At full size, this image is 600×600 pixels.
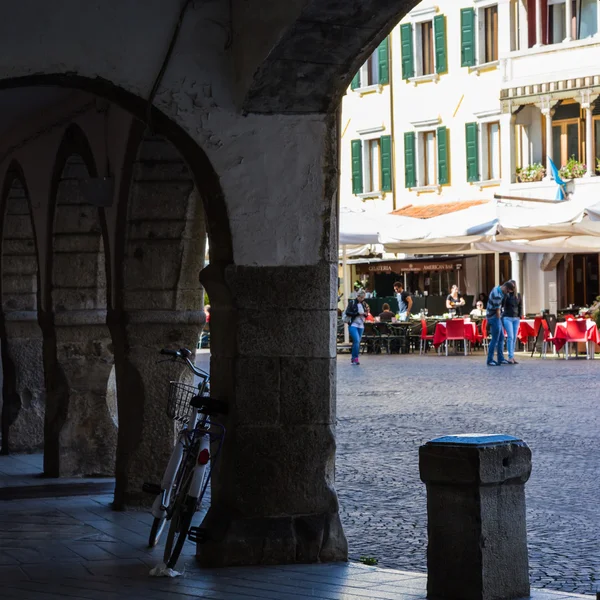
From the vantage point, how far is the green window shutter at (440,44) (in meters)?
38.3

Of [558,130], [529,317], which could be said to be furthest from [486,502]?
[558,130]

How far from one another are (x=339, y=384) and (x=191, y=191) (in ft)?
38.9

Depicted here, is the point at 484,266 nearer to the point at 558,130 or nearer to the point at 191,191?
the point at 558,130

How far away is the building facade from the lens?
34406 mm

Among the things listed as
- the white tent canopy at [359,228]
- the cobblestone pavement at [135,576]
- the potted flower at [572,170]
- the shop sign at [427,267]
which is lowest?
the cobblestone pavement at [135,576]

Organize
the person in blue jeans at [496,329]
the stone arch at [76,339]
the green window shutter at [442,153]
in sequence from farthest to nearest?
the green window shutter at [442,153] < the person in blue jeans at [496,329] < the stone arch at [76,339]

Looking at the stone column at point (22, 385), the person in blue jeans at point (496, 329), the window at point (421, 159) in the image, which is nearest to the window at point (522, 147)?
the window at point (421, 159)

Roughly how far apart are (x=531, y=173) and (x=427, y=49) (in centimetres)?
580

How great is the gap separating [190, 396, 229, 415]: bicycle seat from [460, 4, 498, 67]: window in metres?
30.5

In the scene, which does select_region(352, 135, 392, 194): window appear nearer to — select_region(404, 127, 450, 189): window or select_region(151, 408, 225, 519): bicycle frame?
select_region(404, 127, 450, 189): window

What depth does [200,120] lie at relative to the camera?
306 inches

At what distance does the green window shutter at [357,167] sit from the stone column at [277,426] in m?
33.9

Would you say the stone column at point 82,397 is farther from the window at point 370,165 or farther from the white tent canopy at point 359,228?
the window at point 370,165

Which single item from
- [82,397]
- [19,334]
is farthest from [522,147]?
[82,397]
